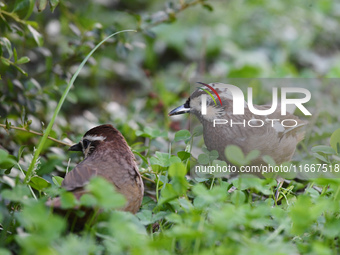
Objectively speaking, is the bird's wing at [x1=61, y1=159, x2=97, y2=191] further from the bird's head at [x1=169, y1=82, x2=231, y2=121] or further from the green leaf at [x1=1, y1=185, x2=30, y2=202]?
the bird's head at [x1=169, y1=82, x2=231, y2=121]

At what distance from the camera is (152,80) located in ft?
18.9

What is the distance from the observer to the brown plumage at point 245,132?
8.61 feet

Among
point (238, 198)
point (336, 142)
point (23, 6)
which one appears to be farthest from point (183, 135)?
point (23, 6)

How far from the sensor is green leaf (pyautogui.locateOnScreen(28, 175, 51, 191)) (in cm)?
230

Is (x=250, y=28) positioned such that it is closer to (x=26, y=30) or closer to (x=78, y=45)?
(x=78, y=45)

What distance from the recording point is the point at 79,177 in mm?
2203

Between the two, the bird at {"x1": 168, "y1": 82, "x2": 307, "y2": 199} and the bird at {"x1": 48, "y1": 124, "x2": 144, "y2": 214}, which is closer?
the bird at {"x1": 48, "y1": 124, "x2": 144, "y2": 214}

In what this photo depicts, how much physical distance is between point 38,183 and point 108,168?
14.9 inches

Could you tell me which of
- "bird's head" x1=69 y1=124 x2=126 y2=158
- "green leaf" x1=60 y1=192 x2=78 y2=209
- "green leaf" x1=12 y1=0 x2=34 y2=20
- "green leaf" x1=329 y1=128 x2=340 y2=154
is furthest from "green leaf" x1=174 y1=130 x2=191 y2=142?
"green leaf" x1=12 y1=0 x2=34 y2=20

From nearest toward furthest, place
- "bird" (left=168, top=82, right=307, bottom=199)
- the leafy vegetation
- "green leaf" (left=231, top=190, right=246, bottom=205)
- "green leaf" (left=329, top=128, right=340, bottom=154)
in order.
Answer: the leafy vegetation, "green leaf" (left=231, top=190, right=246, bottom=205), "green leaf" (left=329, top=128, right=340, bottom=154), "bird" (left=168, top=82, right=307, bottom=199)

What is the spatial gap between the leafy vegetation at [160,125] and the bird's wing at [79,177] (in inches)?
3.6

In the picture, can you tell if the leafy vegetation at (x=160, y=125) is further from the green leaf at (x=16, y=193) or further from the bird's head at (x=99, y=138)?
the bird's head at (x=99, y=138)

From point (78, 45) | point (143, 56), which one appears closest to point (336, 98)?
point (143, 56)

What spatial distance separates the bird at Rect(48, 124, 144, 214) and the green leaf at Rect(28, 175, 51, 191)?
12cm
